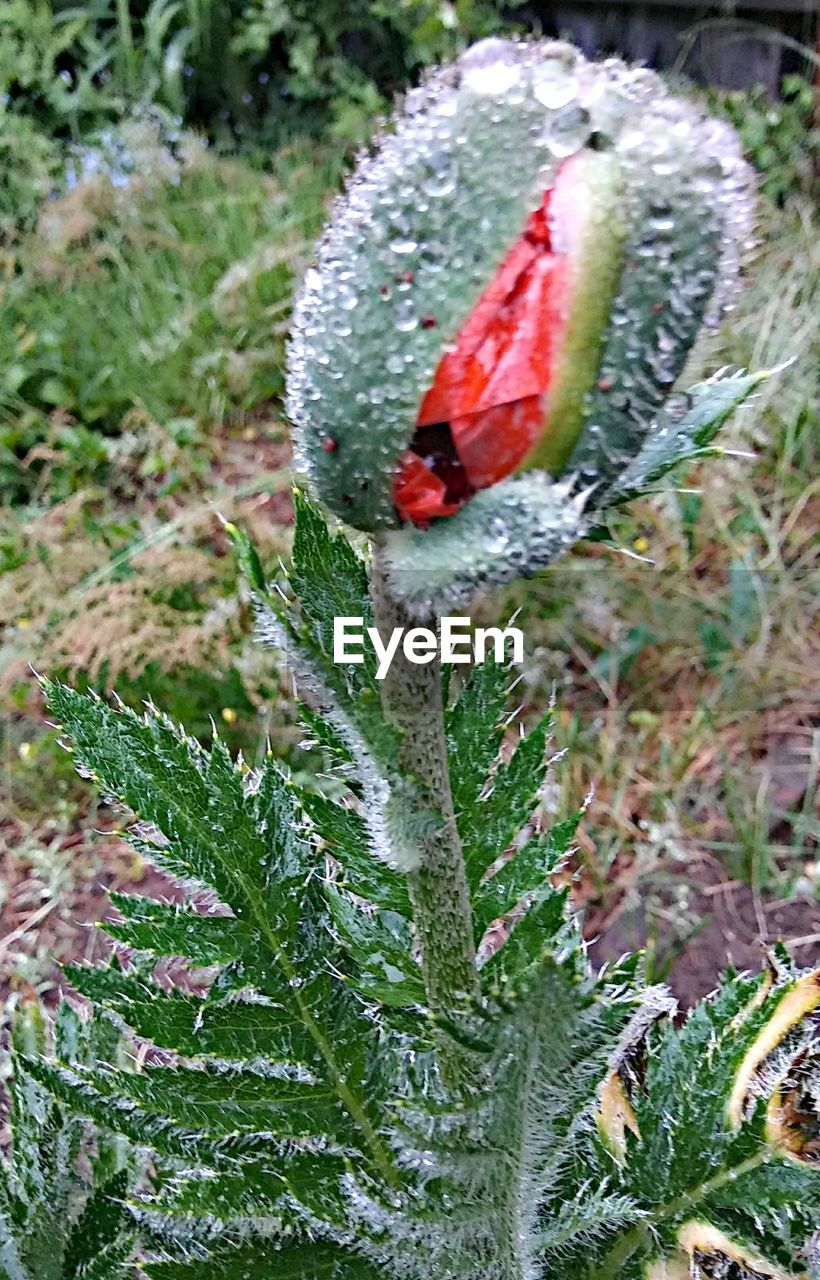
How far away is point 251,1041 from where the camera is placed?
2.22 feet

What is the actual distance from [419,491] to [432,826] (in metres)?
0.16

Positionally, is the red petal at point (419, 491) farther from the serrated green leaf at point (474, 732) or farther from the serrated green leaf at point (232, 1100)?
the serrated green leaf at point (232, 1100)

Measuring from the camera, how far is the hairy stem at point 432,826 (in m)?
0.42

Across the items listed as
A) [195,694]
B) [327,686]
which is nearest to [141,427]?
[195,694]

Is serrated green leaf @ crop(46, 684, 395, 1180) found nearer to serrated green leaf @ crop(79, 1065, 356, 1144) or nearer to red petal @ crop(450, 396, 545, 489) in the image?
serrated green leaf @ crop(79, 1065, 356, 1144)

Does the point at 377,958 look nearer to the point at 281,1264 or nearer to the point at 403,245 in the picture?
the point at 281,1264

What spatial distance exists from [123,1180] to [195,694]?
114cm

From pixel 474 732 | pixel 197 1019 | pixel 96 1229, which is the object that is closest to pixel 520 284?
pixel 474 732

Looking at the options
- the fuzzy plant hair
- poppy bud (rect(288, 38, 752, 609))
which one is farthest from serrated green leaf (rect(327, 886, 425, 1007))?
poppy bud (rect(288, 38, 752, 609))

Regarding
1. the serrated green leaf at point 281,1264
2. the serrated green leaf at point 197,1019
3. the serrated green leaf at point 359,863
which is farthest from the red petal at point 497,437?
the serrated green leaf at point 281,1264

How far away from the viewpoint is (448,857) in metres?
0.49

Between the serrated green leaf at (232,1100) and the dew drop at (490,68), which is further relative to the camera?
the serrated green leaf at (232,1100)

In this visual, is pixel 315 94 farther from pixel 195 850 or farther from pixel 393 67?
pixel 195 850

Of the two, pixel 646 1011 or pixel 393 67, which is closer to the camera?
pixel 646 1011
